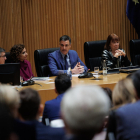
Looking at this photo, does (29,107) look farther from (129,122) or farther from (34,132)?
(129,122)

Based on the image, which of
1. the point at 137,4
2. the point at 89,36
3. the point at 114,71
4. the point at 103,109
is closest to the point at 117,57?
the point at 114,71

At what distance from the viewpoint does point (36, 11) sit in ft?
17.3

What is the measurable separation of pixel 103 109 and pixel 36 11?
173 inches

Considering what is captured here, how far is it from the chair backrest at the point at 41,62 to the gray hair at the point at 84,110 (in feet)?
9.66

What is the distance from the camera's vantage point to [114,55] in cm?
441

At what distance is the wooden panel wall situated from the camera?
5125 millimetres

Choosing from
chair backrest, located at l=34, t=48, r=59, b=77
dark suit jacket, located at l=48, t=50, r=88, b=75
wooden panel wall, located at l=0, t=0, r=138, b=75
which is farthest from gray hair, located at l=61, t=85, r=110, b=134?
wooden panel wall, located at l=0, t=0, r=138, b=75

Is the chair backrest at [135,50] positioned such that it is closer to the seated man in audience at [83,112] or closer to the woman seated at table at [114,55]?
the woman seated at table at [114,55]

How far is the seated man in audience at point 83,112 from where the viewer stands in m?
1.10

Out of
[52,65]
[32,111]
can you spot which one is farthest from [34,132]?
[52,65]

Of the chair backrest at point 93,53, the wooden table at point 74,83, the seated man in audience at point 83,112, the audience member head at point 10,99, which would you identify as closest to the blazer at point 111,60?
the chair backrest at point 93,53

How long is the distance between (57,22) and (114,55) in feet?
5.17

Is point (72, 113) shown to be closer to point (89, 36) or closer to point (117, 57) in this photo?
point (117, 57)

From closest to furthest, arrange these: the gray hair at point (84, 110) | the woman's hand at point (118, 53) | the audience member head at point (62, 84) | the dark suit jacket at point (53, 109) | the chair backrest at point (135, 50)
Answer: the gray hair at point (84, 110) < the dark suit jacket at point (53, 109) < the audience member head at point (62, 84) < the woman's hand at point (118, 53) < the chair backrest at point (135, 50)
